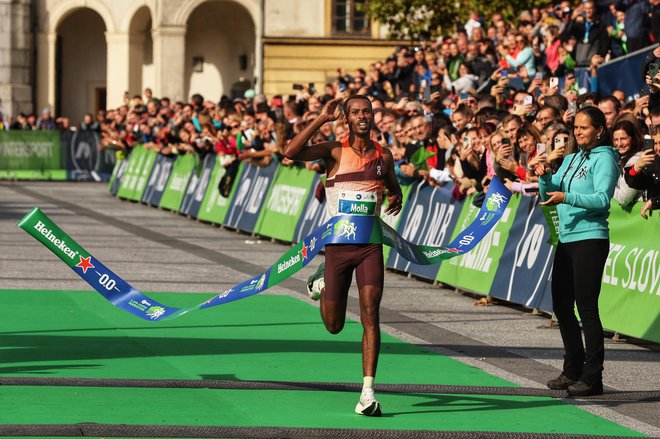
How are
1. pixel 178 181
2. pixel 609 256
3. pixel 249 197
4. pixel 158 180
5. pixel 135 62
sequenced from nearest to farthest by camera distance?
pixel 609 256
pixel 249 197
pixel 178 181
pixel 158 180
pixel 135 62

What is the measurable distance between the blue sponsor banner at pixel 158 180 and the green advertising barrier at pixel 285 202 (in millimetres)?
7896

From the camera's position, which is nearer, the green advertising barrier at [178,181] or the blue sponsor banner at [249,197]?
the blue sponsor banner at [249,197]

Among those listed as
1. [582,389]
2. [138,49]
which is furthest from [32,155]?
[582,389]

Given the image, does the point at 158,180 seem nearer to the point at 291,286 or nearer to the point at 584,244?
the point at 291,286

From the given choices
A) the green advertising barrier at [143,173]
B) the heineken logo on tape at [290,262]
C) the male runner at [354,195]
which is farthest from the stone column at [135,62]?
the male runner at [354,195]

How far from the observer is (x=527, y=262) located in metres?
14.5

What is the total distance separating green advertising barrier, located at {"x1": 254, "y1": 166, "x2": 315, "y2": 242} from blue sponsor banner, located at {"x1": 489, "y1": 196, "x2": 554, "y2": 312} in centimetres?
711

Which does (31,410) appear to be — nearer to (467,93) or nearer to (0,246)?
(0,246)

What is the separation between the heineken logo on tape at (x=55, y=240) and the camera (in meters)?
9.76

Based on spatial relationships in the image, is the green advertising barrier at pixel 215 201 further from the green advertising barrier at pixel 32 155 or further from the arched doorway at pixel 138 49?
the arched doorway at pixel 138 49

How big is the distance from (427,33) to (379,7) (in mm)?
1777

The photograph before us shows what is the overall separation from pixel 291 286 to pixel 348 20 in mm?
36915

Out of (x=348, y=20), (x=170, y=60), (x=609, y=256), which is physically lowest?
(x=609, y=256)

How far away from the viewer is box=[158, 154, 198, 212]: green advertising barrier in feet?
96.1
